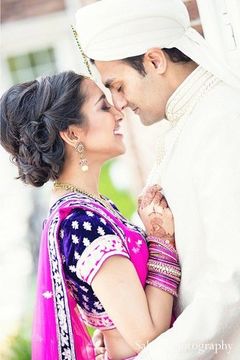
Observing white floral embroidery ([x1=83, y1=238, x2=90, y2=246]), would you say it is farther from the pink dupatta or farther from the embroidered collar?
the embroidered collar

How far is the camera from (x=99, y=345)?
2.18 m

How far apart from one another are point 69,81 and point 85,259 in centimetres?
53

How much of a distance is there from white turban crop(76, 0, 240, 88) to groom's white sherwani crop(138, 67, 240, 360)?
0.17 feet

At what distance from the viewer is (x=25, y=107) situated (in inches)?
80.7

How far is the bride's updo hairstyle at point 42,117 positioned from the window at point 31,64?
3252 mm

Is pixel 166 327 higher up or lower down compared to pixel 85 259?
lower down

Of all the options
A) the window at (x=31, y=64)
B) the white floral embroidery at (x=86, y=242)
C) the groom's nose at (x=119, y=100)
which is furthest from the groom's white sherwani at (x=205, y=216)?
the window at (x=31, y=64)

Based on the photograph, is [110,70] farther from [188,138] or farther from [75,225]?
[75,225]

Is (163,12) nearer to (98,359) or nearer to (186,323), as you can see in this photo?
(186,323)

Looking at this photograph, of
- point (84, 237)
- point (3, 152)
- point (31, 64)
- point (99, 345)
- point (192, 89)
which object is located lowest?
point (99, 345)

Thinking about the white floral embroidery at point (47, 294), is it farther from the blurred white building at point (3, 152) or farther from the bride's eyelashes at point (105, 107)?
the blurred white building at point (3, 152)

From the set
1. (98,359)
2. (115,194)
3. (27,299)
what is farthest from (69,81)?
(115,194)

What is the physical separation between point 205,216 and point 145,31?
20.4 inches

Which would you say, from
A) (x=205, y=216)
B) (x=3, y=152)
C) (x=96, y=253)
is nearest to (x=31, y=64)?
(x=3, y=152)
